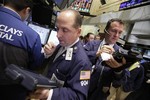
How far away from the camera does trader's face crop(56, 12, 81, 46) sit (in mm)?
1692

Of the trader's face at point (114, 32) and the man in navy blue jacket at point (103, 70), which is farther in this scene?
the trader's face at point (114, 32)

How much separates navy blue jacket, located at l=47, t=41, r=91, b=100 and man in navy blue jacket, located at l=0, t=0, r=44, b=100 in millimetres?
239

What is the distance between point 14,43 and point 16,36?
55mm

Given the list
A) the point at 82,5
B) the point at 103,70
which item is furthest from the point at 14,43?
the point at 82,5

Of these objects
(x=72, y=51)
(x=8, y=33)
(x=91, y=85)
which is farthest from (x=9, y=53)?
(x=91, y=85)

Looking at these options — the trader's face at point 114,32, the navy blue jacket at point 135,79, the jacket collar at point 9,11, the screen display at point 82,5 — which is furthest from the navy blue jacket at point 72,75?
the screen display at point 82,5

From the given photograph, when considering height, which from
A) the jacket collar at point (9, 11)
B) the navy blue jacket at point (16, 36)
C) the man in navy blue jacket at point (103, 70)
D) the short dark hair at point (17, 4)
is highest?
the short dark hair at point (17, 4)

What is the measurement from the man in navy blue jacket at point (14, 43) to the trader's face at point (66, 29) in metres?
0.22

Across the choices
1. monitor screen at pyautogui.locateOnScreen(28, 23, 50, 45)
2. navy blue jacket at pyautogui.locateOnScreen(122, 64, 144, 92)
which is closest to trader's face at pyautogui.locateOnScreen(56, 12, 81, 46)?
navy blue jacket at pyautogui.locateOnScreen(122, 64, 144, 92)

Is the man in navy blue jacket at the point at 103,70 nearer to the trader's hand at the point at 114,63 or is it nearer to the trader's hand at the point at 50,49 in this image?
the trader's hand at the point at 114,63

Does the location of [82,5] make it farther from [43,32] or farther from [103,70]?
[103,70]

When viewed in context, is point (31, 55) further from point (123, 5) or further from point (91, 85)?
point (123, 5)

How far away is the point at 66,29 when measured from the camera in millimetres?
1692

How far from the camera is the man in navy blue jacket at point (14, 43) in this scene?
1619mm
